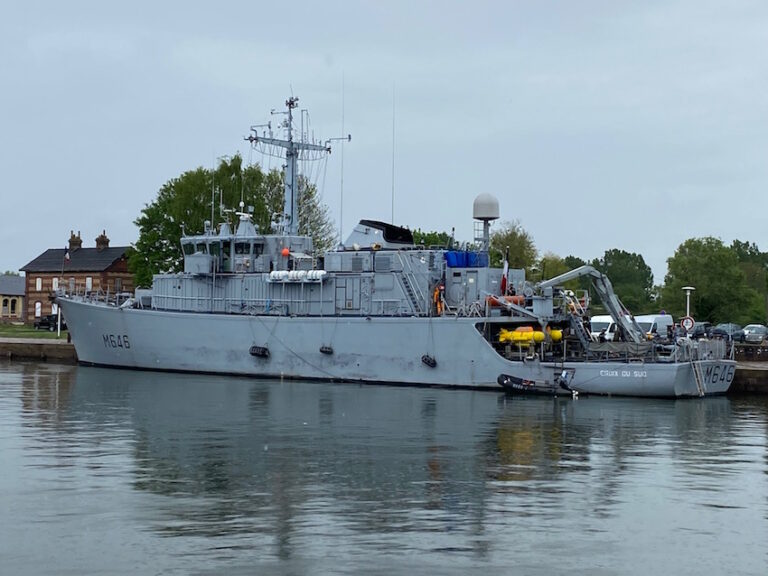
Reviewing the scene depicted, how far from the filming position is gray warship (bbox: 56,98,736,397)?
38.4 m

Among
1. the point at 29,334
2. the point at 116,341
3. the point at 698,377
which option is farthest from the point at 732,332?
the point at 29,334

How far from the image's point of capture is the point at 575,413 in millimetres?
32812

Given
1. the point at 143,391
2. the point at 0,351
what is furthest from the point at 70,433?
the point at 0,351

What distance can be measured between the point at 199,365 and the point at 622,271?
7930cm

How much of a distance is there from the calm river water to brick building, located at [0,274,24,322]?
64886mm

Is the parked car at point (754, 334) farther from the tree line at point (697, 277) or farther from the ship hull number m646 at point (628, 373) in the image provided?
the ship hull number m646 at point (628, 373)

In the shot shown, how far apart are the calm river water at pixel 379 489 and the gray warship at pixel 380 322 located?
4.29 metres

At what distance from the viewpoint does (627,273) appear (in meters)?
119

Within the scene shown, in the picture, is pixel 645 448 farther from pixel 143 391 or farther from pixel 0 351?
pixel 0 351

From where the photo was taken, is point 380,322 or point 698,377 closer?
point 698,377

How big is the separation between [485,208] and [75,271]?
51.5m

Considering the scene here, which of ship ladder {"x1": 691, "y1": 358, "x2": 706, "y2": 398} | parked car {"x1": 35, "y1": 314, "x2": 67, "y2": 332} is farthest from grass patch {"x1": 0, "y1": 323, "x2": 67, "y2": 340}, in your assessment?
ship ladder {"x1": 691, "y1": 358, "x2": 706, "y2": 398}

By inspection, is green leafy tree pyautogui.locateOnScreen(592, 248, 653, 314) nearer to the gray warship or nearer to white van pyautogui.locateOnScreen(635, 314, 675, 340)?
white van pyautogui.locateOnScreen(635, 314, 675, 340)

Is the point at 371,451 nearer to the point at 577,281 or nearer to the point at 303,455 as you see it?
the point at 303,455
